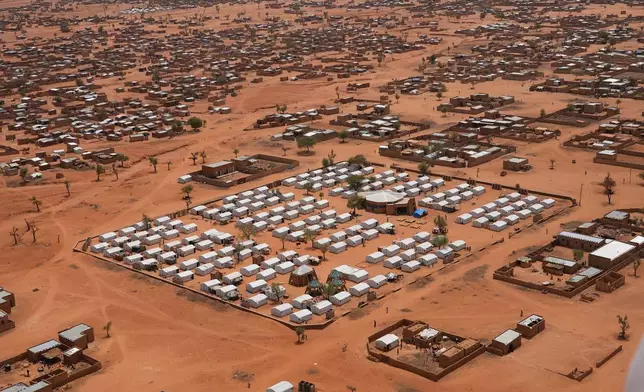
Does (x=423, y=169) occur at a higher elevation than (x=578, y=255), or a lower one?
lower

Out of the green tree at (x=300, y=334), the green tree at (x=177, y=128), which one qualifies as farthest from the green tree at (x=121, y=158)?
the green tree at (x=300, y=334)

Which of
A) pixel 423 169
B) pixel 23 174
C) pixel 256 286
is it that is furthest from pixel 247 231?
pixel 23 174

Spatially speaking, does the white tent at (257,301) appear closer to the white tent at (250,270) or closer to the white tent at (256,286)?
the white tent at (256,286)

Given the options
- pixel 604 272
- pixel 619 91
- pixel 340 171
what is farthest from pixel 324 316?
pixel 619 91

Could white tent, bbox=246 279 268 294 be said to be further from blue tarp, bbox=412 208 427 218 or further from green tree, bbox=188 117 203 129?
green tree, bbox=188 117 203 129

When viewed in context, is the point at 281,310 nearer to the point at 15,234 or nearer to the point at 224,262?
the point at 224,262
